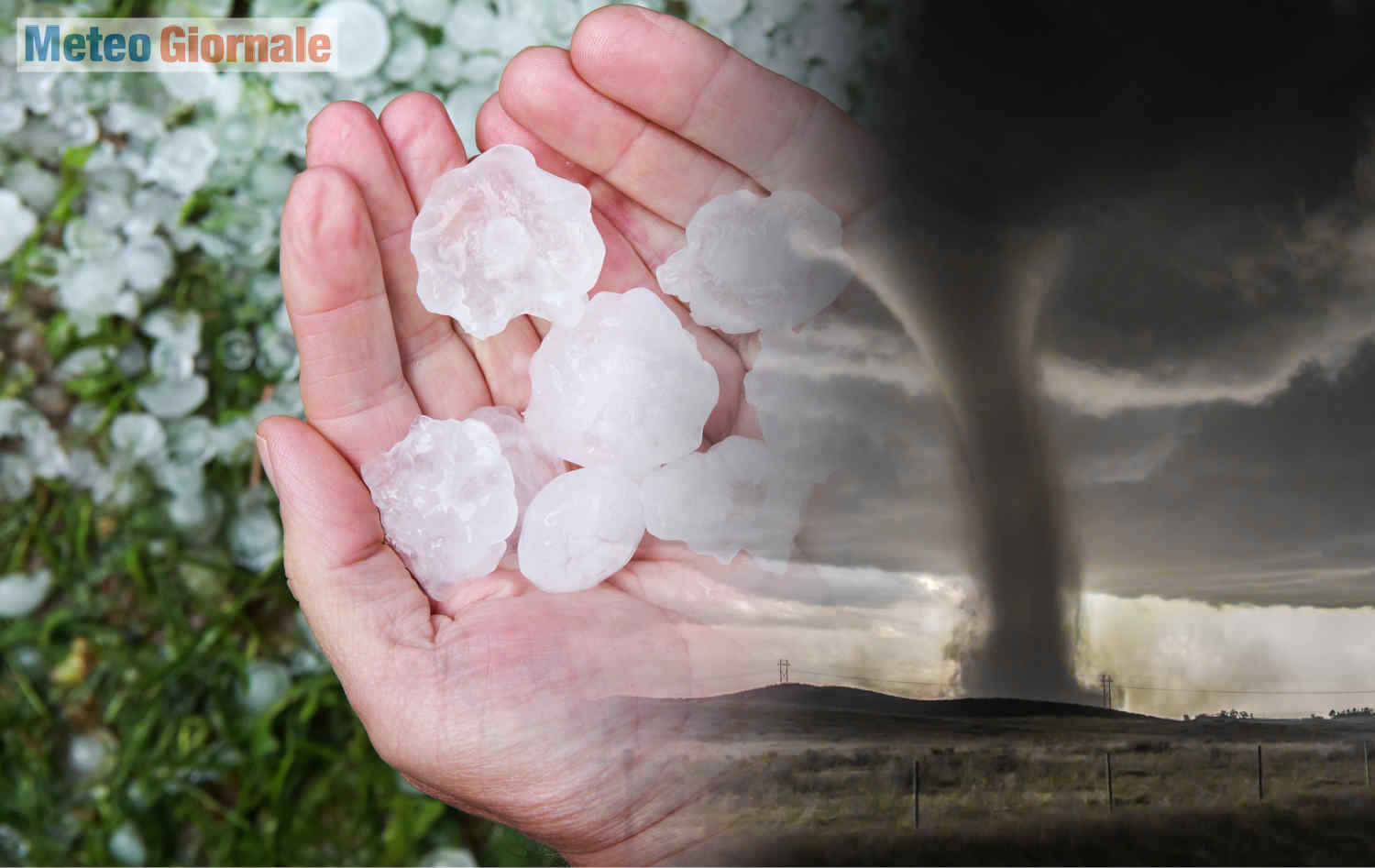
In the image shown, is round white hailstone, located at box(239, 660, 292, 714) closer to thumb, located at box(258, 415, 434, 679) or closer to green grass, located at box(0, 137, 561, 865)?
green grass, located at box(0, 137, 561, 865)

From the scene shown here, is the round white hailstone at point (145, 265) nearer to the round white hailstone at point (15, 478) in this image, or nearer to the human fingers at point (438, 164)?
the round white hailstone at point (15, 478)

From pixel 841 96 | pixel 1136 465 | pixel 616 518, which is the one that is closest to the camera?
pixel 1136 465

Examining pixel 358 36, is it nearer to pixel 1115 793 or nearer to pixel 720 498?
pixel 720 498

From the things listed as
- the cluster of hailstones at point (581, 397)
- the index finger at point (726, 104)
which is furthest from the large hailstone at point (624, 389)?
the index finger at point (726, 104)

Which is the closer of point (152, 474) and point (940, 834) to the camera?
point (940, 834)

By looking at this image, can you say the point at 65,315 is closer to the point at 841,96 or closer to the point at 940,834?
the point at 841,96

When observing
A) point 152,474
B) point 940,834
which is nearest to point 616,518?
point 940,834
